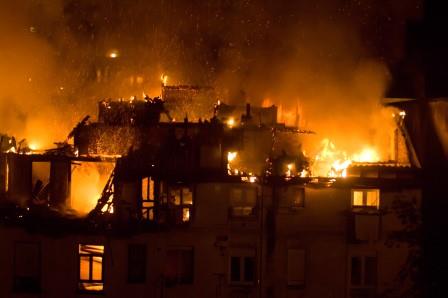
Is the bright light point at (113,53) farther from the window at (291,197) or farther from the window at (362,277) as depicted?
the window at (362,277)

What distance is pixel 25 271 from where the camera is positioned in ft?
64.2

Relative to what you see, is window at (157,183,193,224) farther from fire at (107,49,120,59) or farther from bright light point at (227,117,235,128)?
fire at (107,49,120,59)

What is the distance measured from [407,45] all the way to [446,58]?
262cm

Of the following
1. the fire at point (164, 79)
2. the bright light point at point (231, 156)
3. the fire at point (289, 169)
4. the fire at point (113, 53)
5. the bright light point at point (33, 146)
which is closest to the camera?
the bright light point at point (231, 156)

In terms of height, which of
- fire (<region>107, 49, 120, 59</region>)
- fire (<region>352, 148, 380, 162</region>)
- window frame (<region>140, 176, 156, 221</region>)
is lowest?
window frame (<region>140, 176, 156, 221</region>)

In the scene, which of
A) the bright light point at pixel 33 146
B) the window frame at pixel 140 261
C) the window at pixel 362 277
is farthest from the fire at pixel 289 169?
Result: the bright light point at pixel 33 146

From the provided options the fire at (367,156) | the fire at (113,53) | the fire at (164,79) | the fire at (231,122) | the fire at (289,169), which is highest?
the fire at (113,53)

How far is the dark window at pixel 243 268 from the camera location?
64.3ft

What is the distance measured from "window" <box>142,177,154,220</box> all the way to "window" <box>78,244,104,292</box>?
2129 mm

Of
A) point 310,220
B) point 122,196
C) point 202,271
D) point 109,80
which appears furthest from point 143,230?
point 109,80

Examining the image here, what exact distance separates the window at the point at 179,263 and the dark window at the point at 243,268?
1.65m

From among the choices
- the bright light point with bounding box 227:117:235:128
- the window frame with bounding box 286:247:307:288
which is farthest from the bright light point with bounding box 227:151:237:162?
the window frame with bounding box 286:247:307:288

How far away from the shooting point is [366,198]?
20094 millimetres

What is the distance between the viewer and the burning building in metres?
19.2
